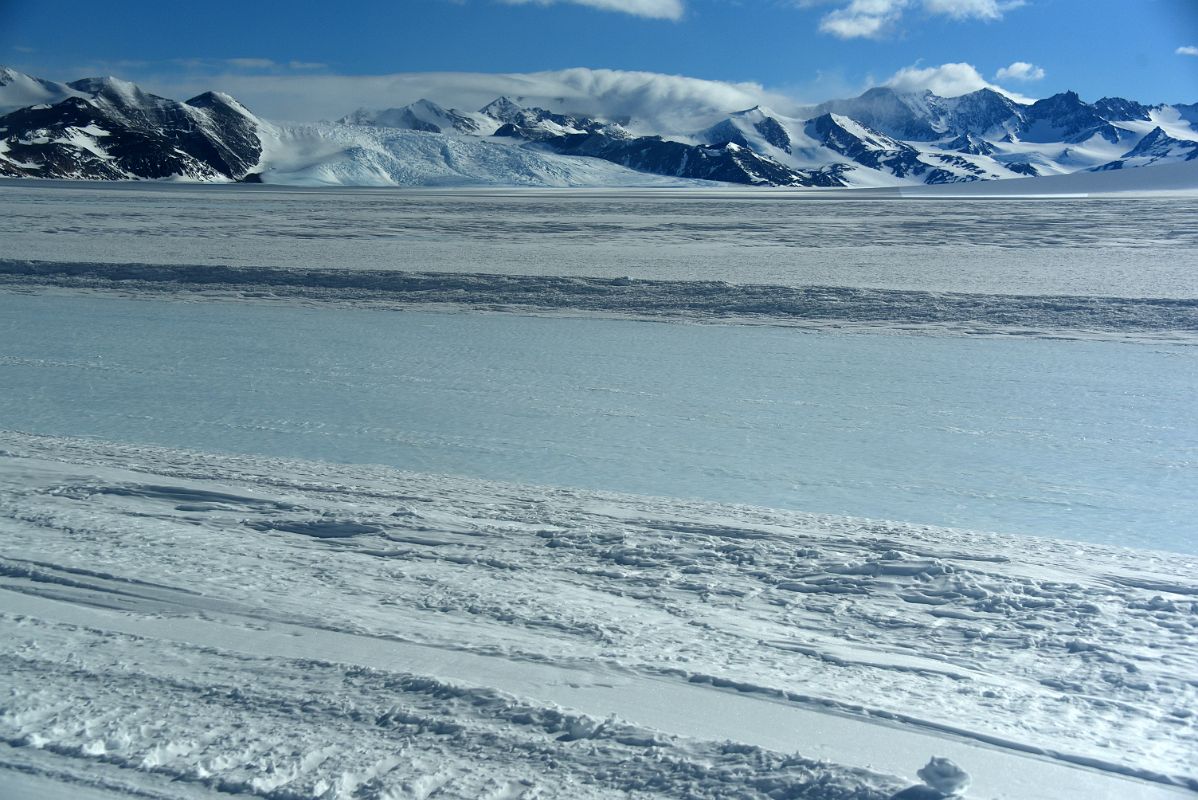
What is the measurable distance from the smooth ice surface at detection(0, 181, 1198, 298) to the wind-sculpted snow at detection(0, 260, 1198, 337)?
0.78 metres

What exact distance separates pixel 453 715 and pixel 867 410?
179 inches

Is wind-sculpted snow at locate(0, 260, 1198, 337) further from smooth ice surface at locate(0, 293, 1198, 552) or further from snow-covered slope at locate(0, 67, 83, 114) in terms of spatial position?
snow-covered slope at locate(0, 67, 83, 114)

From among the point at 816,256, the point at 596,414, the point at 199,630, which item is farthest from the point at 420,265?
the point at 199,630

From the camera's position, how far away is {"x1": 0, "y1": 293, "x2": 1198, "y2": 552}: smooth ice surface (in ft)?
16.5

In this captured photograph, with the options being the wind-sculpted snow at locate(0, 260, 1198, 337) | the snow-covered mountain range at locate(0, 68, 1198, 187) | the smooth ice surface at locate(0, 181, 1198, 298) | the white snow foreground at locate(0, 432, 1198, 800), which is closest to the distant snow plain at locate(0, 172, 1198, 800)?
the white snow foreground at locate(0, 432, 1198, 800)

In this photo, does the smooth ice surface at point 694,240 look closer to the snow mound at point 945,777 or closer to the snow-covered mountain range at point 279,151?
the snow mound at point 945,777

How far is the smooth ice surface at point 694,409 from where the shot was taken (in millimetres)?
5031

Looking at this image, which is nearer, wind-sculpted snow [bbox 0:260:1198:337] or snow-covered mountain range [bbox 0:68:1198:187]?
wind-sculpted snow [bbox 0:260:1198:337]

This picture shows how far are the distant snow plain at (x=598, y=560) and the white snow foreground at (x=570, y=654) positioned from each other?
0.01m

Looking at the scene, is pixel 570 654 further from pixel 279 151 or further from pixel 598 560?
pixel 279 151

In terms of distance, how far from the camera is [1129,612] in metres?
3.42

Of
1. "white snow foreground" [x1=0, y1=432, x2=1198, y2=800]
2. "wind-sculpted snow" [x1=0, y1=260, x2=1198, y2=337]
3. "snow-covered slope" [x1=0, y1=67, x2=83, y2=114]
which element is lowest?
"white snow foreground" [x1=0, y1=432, x2=1198, y2=800]

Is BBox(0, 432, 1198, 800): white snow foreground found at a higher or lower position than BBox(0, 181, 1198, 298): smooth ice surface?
lower

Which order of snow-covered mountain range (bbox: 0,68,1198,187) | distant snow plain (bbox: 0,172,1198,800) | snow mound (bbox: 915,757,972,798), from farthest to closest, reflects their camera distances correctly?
snow-covered mountain range (bbox: 0,68,1198,187), distant snow plain (bbox: 0,172,1198,800), snow mound (bbox: 915,757,972,798)
